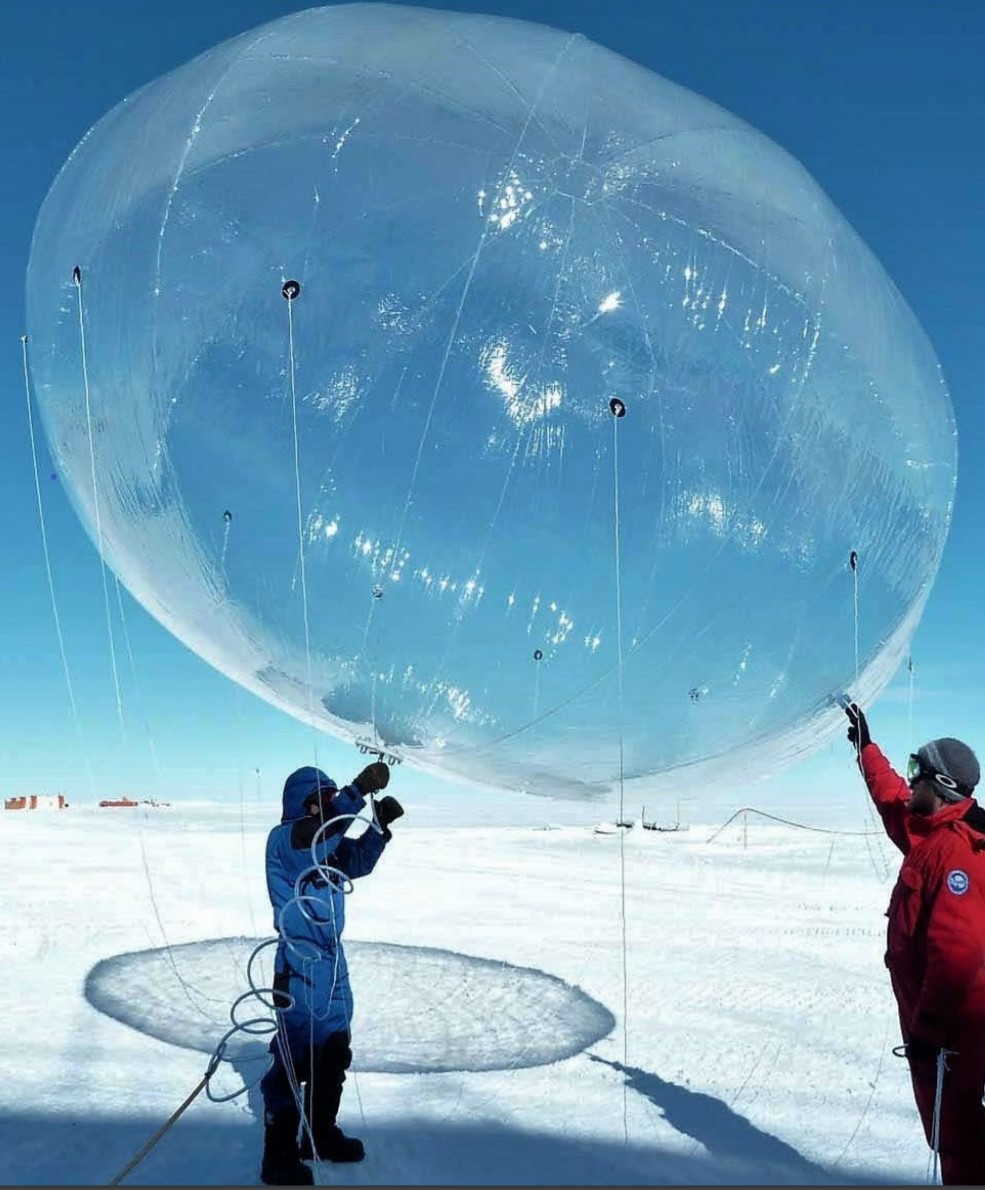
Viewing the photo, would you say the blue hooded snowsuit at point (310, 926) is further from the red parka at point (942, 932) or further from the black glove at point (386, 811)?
the red parka at point (942, 932)

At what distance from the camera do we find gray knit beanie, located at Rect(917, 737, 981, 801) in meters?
3.62

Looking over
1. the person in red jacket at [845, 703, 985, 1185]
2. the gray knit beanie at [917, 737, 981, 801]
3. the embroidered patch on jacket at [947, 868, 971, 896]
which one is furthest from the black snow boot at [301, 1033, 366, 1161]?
the gray knit beanie at [917, 737, 981, 801]

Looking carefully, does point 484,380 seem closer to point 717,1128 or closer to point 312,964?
point 312,964

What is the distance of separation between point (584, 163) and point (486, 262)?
667mm

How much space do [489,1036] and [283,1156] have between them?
224cm

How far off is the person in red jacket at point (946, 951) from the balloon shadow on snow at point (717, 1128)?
89 cm

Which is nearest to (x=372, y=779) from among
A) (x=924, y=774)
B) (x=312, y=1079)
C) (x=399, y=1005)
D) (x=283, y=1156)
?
(x=312, y=1079)

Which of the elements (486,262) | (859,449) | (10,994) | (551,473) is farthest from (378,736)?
(10,994)

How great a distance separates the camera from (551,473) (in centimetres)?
434

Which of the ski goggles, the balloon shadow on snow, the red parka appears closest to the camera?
the red parka

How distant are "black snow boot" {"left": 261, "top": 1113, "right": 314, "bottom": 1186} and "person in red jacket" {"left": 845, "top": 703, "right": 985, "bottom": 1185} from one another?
237 centimetres

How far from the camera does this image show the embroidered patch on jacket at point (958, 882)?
331 centimetres

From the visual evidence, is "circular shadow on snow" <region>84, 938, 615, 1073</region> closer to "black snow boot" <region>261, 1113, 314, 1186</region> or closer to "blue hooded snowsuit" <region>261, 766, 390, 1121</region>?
"blue hooded snowsuit" <region>261, 766, 390, 1121</region>

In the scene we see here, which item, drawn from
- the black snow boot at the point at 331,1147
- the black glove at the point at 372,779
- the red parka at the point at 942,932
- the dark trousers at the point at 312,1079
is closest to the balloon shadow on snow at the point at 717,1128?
the red parka at the point at 942,932
